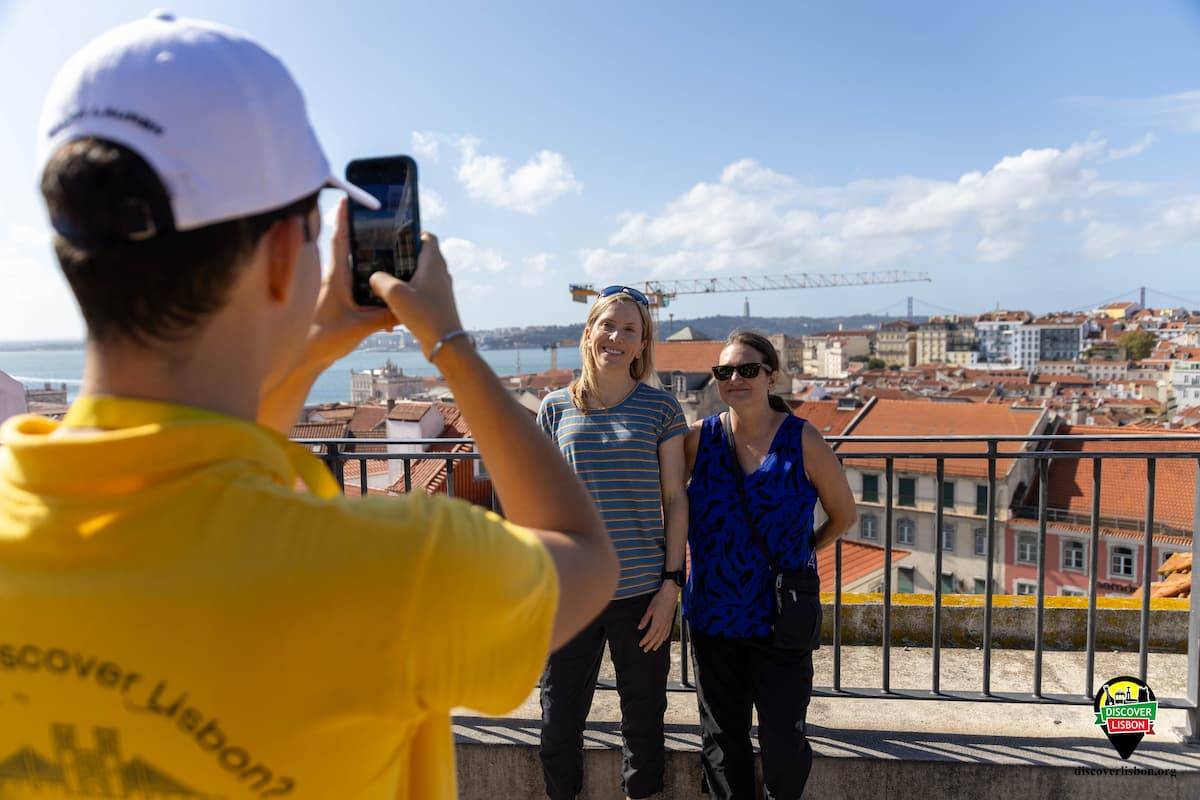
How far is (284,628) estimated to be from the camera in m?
0.76

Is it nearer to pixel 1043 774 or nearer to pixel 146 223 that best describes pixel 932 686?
pixel 1043 774

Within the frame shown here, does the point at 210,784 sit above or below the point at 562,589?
below

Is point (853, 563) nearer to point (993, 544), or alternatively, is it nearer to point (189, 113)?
point (993, 544)

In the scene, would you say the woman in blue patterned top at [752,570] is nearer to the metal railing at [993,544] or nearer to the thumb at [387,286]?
the metal railing at [993,544]

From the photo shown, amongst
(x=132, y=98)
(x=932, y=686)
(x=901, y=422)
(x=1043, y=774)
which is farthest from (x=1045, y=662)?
(x=901, y=422)

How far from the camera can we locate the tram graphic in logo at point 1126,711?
3.34 m

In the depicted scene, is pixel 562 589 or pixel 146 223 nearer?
pixel 146 223

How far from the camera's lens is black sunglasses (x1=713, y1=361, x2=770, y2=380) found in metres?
3.13

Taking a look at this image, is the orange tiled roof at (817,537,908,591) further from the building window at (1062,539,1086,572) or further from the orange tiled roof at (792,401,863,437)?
the orange tiled roof at (792,401,863,437)

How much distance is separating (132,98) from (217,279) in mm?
194

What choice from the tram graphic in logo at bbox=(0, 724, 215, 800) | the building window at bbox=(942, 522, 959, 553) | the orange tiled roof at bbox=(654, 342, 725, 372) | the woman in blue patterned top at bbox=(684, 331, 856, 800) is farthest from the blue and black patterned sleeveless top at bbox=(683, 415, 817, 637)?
the orange tiled roof at bbox=(654, 342, 725, 372)

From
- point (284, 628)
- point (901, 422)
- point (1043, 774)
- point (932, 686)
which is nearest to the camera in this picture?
point (284, 628)

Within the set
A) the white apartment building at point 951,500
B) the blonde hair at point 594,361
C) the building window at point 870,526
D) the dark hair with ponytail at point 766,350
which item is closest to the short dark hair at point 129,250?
the blonde hair at point 594,361

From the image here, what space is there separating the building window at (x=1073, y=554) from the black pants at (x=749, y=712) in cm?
3828
